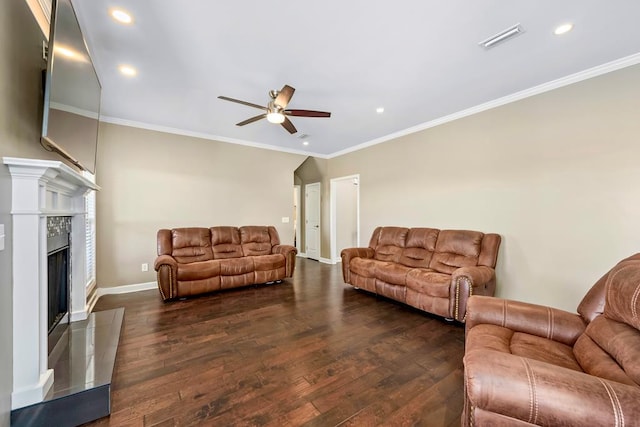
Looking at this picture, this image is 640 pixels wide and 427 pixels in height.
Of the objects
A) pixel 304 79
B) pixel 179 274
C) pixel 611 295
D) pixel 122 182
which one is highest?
pixel 304 79

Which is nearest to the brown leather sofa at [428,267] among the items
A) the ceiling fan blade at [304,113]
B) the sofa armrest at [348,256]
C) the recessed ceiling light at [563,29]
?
the sofa armrest at [348,256]

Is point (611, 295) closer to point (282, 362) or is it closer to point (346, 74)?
point (282, 362)

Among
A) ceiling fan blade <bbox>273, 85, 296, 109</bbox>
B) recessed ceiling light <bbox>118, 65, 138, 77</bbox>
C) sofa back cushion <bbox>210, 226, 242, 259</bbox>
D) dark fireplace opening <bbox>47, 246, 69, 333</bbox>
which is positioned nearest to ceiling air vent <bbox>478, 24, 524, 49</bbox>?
ceiling fan blade <bbox>273, 85, 296, 109</bbox>

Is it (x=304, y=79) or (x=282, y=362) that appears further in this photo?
(x=304, y=79)

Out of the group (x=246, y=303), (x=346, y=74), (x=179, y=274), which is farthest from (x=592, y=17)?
(x=179, y=274)

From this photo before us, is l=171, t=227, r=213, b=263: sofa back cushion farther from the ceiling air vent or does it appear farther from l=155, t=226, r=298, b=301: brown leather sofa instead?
the ceiling air vent

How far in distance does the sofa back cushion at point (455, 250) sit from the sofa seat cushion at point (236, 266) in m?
2.75

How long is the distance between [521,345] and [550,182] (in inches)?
89.3

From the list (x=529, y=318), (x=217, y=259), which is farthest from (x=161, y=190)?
(x=529, y=318)

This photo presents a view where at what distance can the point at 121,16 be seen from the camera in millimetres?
1855

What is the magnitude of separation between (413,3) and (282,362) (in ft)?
9.36

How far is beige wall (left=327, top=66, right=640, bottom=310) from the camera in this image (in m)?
2.41

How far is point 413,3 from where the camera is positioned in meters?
1.72

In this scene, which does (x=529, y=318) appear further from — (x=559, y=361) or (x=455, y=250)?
(x=455, y=250)
